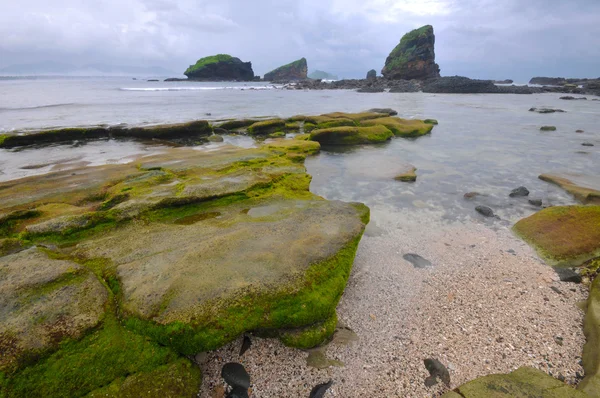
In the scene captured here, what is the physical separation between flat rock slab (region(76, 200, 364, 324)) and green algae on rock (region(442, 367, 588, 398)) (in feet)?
7.83

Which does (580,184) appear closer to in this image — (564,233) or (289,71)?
(564,233)

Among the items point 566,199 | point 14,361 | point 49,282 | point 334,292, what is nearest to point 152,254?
point 49,282

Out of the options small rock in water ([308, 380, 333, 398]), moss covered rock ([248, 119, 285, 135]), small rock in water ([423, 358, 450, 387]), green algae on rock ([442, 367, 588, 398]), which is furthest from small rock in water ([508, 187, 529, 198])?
moss covered rock ([248, 119, 285, 135])

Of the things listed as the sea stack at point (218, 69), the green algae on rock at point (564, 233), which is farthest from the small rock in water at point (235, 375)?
the sea stack at point (218, 69)

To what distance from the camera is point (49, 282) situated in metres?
4.26

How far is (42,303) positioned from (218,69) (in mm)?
147415

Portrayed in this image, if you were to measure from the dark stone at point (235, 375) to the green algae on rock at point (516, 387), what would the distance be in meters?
2.18

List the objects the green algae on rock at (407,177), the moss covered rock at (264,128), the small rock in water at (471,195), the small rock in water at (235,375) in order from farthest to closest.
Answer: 1. the moss covered rock at (264,128)
2. the green algae on rock at (407,177)
3. the small rock in water at (471,195)
4. the small rock in water at (235,375)

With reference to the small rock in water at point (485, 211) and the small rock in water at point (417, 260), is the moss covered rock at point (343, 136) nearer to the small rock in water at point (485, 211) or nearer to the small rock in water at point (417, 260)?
the small rock in water at point (485, 211)

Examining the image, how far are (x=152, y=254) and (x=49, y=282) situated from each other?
1345 mm

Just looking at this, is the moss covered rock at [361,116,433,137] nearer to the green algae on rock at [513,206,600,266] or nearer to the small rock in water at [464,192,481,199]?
the small rock in water at [464,192,481,199]

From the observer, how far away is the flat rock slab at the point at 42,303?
3.42m

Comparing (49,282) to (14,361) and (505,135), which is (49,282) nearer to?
(14,361)

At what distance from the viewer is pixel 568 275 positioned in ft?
18.3
